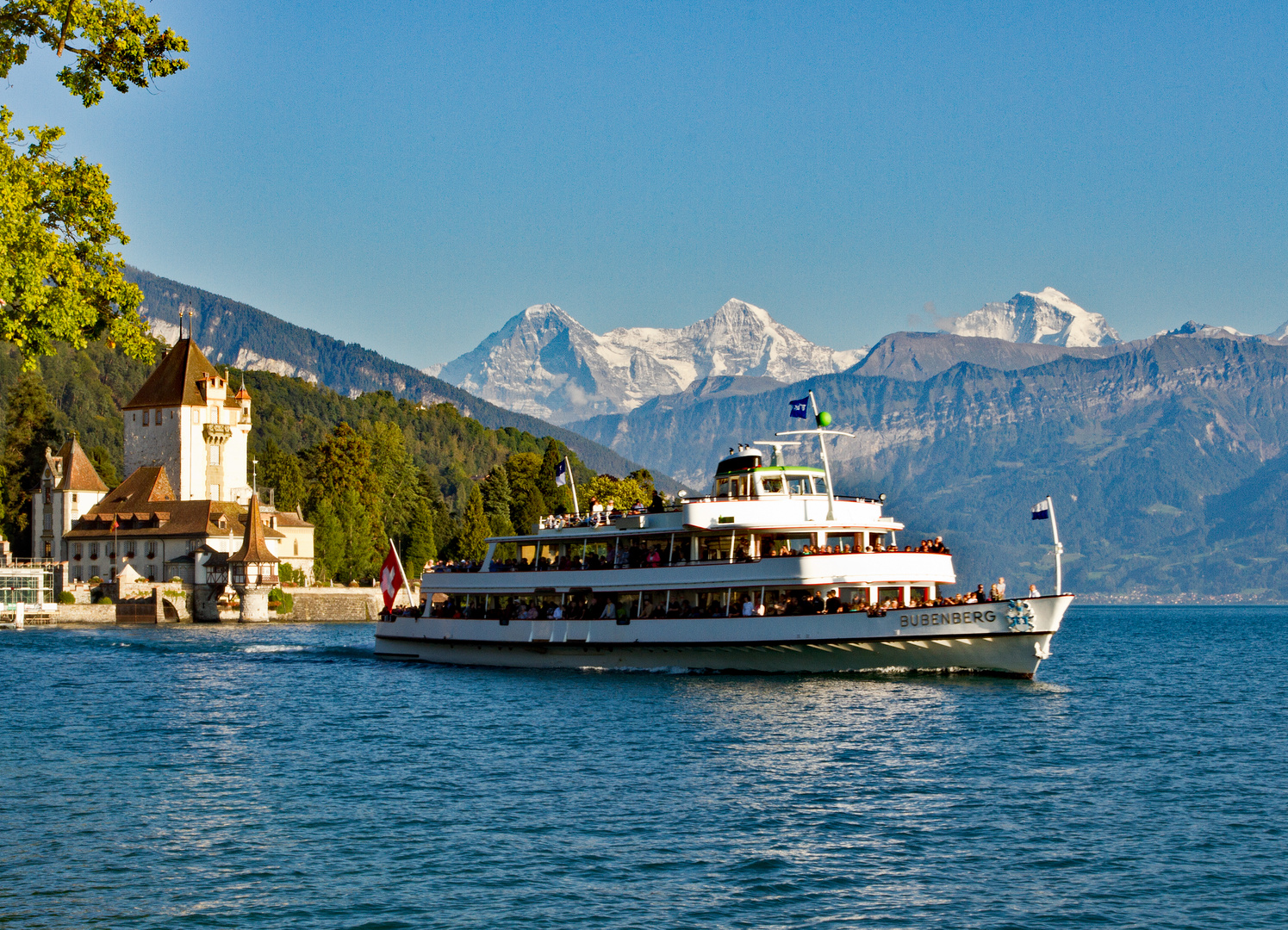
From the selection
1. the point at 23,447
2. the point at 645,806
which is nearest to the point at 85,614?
the point at 23,447

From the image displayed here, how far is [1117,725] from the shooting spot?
41.3 m

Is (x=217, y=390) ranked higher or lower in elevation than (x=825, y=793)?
higher

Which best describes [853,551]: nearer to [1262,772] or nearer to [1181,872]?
[1262,772]

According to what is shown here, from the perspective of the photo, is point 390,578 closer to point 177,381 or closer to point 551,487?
point 177,381

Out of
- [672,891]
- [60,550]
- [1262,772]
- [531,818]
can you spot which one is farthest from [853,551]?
[60,550]

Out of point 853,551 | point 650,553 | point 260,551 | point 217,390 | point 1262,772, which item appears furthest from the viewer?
point 217,390

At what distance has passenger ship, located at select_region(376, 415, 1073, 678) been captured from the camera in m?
47.6

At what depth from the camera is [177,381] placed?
139 metres

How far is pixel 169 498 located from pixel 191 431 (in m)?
7.74

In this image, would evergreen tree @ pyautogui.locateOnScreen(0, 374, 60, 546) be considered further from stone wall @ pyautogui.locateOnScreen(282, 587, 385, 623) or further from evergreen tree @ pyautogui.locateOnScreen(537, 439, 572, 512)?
evergreen tree @ pyautogui.locateOnScreen(537, 439, 572, 512)

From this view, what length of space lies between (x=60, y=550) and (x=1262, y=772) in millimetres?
119159

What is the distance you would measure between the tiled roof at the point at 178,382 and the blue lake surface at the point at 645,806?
91.7m

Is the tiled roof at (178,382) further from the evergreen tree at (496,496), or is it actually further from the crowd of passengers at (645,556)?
the crowd of passengers at (645,556)

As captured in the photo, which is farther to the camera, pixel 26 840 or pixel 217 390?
pixel 217 390
